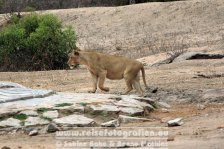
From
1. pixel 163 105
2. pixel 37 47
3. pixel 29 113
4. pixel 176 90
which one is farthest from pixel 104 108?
pixel 37 47

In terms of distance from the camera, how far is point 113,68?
16.3 meters

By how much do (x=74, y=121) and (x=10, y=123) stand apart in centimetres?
111

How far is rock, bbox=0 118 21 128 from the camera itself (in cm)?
1265

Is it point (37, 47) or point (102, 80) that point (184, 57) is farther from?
point (102, 80)

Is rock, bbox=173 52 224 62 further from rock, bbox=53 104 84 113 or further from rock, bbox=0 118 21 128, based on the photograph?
rock, bbox=0 118 21 128

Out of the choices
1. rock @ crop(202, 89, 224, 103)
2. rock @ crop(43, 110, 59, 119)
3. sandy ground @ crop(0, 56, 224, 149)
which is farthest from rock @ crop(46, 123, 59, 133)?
rock @ crop(202, 89, 224, 103)

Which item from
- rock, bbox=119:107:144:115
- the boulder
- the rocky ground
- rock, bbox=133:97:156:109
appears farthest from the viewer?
rock, bbox=133:97:156:109

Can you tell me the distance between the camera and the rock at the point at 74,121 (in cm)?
Result: 1254

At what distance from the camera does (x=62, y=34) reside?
27484 mm

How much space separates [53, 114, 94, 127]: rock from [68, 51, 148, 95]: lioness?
323 cm

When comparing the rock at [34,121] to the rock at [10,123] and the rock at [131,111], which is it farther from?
the rock at [131,111]

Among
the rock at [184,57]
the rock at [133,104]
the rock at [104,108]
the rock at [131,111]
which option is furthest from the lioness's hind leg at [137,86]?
the rock at [184,57]

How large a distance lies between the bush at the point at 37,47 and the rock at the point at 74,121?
13623mm

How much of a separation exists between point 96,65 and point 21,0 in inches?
1358
